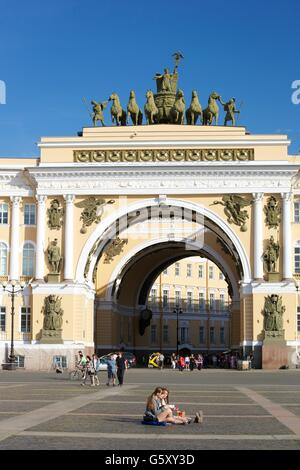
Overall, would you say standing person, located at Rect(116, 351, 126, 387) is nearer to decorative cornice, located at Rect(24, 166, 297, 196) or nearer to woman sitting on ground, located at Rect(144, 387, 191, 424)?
woman sitting on ground, located at Rect(144, 387, 191, 424)

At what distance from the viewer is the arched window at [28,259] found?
2345 inches

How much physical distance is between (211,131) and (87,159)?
28.1 ft

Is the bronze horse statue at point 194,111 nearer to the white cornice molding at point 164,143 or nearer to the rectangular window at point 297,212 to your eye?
the white cornice molding at point 164,143

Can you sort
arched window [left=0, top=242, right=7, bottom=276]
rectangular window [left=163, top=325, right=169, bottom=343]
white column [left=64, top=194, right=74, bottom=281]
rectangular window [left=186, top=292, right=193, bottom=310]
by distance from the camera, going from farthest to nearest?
1. rectangular window [left=186, top=292, right=193, bottom=310]
2. rectangular window [left=163, top=325, right=169, bottom=343]
3. arched window [left=0, top=242, right=7, bottom=276]
4. white column [left=64, top=194, right=74, bottom=281]

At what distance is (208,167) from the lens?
57.3 metres

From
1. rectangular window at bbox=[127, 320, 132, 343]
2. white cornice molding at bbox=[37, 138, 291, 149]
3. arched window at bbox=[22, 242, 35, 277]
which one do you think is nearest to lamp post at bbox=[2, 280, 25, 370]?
arched window at bbox=[22, 242, 35, 277]

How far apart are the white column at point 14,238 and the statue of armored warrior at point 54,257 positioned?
2.76m

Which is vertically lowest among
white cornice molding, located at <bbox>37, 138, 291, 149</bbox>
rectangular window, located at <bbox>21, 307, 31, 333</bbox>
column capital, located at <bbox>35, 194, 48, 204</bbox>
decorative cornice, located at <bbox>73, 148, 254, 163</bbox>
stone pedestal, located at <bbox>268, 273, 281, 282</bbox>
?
rectangular window, located at <bbox>21, 307, 31, 333</bbox>

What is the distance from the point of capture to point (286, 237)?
186ft

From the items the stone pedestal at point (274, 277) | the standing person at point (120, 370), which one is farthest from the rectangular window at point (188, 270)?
the standing person at point (120, 370)

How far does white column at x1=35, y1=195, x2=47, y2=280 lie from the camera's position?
2283 inches

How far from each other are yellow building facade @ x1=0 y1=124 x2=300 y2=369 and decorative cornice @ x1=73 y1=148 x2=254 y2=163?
2.6 inches
